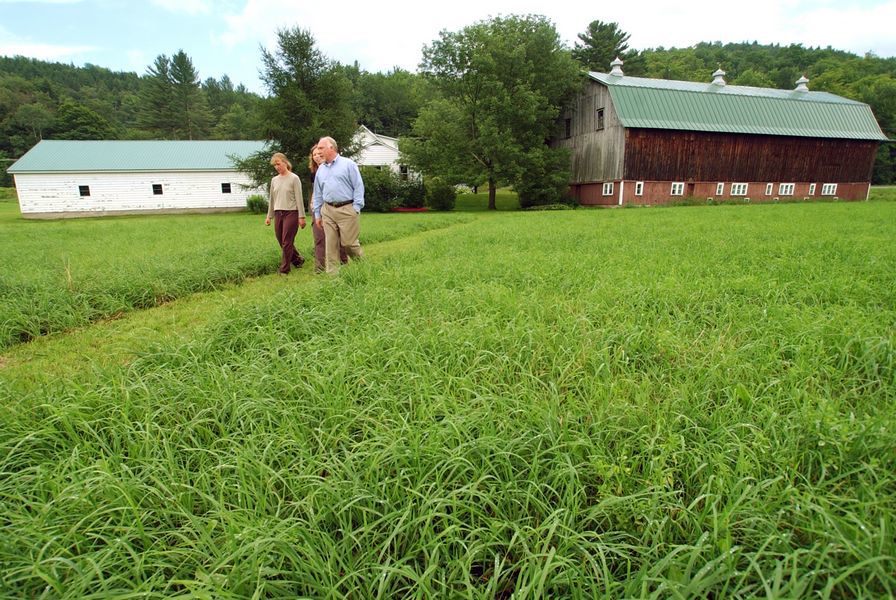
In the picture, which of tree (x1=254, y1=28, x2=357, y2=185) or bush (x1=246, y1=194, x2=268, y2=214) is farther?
bush (x1=246, y1=194, x2=268, y2=214)

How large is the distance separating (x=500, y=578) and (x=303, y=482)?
0.94 metres

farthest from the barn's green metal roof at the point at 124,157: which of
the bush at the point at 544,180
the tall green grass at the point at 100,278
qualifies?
the tall green grass at the point at 100,278

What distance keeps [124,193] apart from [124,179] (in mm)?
997

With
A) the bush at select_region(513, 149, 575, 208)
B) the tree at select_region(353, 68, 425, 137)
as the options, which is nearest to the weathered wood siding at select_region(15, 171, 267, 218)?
the bush at select_region(513, 149, 575, 208)

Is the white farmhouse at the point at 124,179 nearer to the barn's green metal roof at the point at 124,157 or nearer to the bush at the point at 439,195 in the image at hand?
the barn's green metal roof at the point at 124,157

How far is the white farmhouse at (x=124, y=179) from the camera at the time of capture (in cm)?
3117

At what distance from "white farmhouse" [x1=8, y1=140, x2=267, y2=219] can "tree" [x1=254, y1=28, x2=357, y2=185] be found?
5548 mm

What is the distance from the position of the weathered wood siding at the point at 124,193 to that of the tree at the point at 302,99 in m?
7.24

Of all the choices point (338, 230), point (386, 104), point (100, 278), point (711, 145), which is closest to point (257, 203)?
point (100, 278)

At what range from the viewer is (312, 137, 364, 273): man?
6586 millimetres

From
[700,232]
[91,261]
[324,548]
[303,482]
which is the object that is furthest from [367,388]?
[700,232]

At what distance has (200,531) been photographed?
1702mm

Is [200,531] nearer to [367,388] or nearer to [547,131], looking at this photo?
[367,388]

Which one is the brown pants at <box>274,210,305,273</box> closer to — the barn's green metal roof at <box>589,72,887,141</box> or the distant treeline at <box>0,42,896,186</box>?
the barn's green metal roof at <box>589,72,887,141</box>
